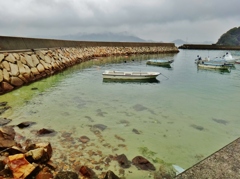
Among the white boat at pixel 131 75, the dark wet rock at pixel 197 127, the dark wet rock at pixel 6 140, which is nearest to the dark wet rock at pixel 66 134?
the dark wet rock at pixel 6 140

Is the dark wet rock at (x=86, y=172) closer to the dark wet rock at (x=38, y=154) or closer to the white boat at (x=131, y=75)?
the dark wet rock at (x=38, y=154)

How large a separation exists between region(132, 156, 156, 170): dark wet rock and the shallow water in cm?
20

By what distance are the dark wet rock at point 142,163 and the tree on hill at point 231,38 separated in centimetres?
17218

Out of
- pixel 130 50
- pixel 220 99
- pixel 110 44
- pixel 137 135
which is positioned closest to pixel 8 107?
pixel 137 135

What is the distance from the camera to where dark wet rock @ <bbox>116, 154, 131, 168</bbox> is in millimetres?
5892

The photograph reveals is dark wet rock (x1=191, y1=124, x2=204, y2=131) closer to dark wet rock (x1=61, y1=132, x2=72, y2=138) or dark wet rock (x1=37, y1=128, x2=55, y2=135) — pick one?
dark wet rock (x1=61, y1=132, x2=72, y2=138)

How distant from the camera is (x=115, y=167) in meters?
5.78

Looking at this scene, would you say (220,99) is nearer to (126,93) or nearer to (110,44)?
(126,93)

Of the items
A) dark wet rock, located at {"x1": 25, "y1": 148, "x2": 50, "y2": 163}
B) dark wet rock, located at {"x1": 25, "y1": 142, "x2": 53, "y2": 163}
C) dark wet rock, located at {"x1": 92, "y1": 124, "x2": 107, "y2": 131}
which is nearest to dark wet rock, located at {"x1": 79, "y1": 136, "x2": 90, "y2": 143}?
dark wet rock, located at {"x1": 92, "y1": 124, "x2": 107, "y2": 131}

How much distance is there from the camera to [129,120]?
9.33m

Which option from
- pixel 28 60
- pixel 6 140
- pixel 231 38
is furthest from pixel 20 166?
pixel 231 38

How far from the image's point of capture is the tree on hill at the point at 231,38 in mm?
156375

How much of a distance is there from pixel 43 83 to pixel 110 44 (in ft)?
114

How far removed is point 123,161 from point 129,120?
133 inches
